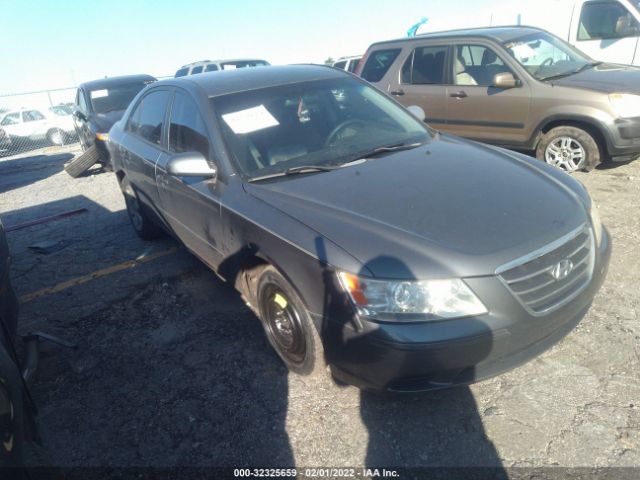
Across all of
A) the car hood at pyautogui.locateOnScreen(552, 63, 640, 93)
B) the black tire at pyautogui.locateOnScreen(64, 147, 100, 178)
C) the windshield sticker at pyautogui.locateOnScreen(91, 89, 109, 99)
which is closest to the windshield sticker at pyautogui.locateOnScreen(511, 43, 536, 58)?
the car hood at pyautogui.locateOnScreen(552, 63, 640, 93)

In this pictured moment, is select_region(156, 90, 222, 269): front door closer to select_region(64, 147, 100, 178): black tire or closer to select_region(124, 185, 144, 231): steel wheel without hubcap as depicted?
select_region(124, 185, 144, 231): steel wheel without hubcap

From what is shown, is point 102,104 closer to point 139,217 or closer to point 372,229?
point 139,217

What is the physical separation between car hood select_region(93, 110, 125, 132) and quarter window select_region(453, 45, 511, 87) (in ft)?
20.6

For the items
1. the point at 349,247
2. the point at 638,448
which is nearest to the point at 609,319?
the point at 638,448

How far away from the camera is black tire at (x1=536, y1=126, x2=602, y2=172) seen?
5.25 metres

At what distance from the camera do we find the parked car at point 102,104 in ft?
28.2

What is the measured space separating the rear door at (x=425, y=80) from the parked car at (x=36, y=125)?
1354cm

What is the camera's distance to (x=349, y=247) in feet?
6.75

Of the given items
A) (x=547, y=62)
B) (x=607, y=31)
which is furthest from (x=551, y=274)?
(x=607, y=31)

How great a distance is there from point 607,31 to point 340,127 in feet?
24.6

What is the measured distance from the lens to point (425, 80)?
6.44m

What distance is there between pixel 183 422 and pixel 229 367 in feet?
1.55

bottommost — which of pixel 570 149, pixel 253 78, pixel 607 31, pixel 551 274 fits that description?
pixel 570 149

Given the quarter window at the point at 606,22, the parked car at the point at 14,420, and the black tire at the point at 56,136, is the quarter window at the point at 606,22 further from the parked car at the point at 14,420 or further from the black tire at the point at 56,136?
the black tire at the point at 56,136
